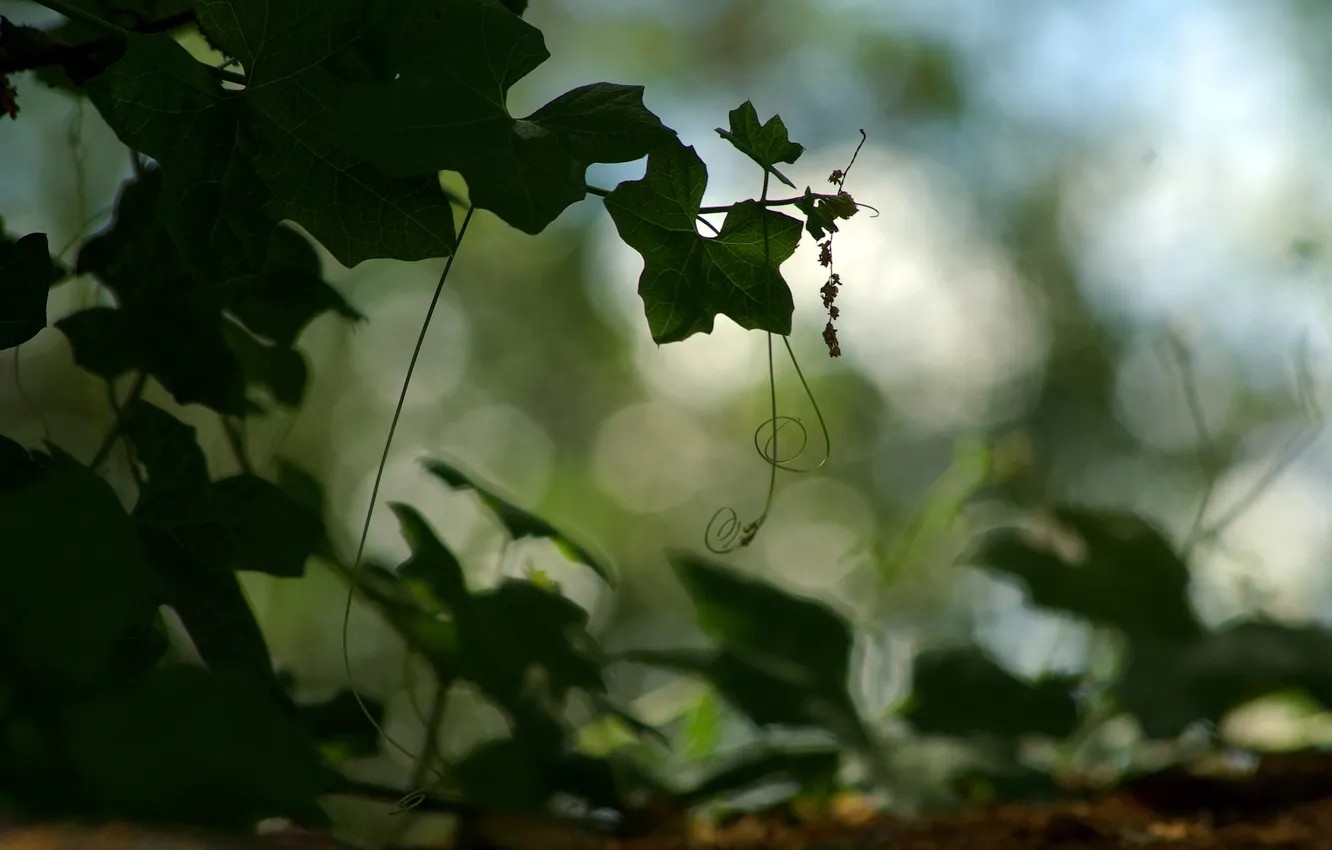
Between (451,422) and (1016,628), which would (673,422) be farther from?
(1016,628)

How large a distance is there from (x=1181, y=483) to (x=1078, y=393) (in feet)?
2.14

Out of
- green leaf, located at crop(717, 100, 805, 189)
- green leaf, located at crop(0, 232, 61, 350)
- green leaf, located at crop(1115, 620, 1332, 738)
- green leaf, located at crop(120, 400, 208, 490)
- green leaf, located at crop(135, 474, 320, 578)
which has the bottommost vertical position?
green leaf, located at crop(1115, 620, 1332, 738)

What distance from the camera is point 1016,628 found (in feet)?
6.32

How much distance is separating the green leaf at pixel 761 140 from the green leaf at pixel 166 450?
1.21ft

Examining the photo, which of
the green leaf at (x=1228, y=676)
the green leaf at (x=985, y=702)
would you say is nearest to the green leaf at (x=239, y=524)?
the green leaf at (x=985, y=702)

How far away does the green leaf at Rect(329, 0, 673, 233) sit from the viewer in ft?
1.62

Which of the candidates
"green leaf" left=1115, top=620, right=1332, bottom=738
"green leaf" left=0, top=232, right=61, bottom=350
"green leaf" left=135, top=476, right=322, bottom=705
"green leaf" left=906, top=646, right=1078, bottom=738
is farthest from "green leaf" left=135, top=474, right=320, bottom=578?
"green leaf" left=1115, top=620, right=1332, bottom=738

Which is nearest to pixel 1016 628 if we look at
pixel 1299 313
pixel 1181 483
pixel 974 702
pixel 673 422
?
pixel 1299 313

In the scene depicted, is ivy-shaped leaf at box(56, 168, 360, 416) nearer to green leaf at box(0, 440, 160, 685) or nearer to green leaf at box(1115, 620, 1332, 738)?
green leaf at box(0, 440, 160, 685)

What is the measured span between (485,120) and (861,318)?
4.13 meters

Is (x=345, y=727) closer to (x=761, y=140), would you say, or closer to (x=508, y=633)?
(x=508, y=633)

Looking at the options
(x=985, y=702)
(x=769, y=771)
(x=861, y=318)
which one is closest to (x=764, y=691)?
(x=769, y=771)

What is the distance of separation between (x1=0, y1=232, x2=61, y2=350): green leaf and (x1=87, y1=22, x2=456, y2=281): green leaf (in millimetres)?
78

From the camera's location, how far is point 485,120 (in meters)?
0.52
